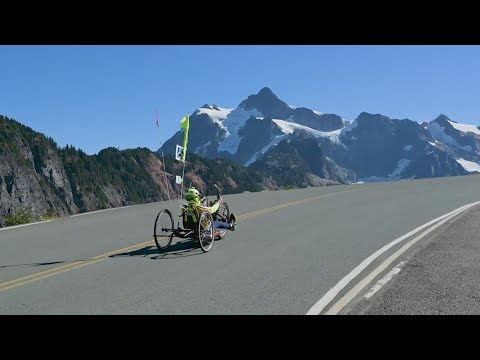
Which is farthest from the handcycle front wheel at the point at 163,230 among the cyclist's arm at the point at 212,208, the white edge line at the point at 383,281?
the white edge line at the point at 383,281

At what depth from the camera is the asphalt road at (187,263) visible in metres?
6.87

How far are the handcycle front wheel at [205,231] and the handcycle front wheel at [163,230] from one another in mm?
635

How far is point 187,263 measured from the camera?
9.59 meters

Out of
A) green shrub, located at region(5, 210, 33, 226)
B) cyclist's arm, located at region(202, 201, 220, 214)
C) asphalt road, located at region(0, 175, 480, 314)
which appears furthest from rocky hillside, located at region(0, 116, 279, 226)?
cyclist's arm, located at region(202, 201, 220, 214)

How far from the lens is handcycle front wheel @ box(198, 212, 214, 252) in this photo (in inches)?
428

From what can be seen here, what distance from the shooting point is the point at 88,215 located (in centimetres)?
1819

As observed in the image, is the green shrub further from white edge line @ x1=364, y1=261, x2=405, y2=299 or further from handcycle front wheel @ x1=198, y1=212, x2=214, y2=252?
white edge line @ x1=364, y1=261, x2=405, y2=299

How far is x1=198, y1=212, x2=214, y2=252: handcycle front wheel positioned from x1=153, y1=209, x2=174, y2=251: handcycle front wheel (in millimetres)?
635

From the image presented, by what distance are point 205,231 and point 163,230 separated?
2.83 feet

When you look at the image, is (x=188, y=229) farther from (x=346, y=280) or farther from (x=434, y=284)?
(x=434, y=284)
